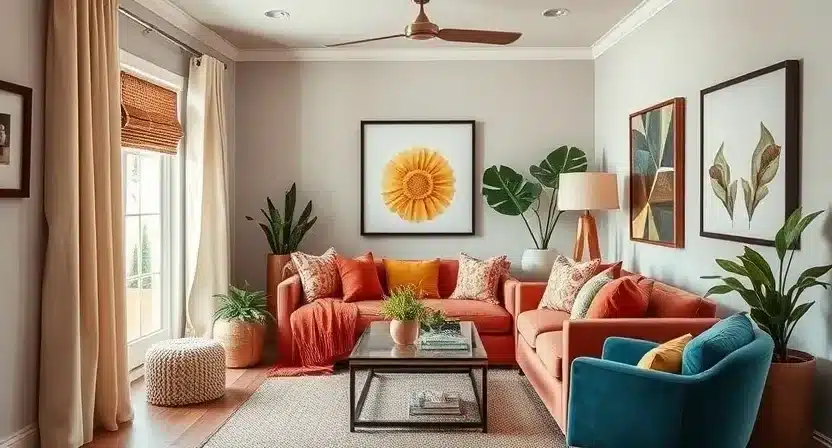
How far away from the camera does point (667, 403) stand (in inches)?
106

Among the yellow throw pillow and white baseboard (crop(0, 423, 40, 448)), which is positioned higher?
the yellow throw pillow

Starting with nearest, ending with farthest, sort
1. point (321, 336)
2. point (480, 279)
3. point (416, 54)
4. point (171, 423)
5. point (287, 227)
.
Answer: point (171, 423)
point (321, 336)
point (480, 279)
point (287, 227)
point (416, 54)

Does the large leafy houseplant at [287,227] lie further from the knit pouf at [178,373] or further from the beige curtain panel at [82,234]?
the beige curtain panel at [82,234]

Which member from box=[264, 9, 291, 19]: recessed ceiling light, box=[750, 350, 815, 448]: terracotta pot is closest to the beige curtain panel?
box=[264, 9, 291, 19]: recessed ceiling light

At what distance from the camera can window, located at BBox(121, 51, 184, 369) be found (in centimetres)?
520

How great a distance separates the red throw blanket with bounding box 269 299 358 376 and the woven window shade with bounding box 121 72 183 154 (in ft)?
5.13

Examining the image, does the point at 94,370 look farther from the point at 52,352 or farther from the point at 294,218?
the point at 294,218

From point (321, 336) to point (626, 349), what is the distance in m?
2.71

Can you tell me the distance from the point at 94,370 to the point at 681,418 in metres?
2.80

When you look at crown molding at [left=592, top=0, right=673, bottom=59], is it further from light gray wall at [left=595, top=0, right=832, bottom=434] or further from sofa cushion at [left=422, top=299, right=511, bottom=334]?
sofa cushion at [left=422, top=299, right=511, bottom=334]

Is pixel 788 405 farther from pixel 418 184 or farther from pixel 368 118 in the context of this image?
pixel 368 118

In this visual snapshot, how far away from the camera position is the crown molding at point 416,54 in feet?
21.8

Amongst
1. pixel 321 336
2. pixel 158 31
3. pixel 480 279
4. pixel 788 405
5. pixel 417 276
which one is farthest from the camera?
pixel 417 276

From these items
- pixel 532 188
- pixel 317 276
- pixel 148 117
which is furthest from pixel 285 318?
pixel 532 188
